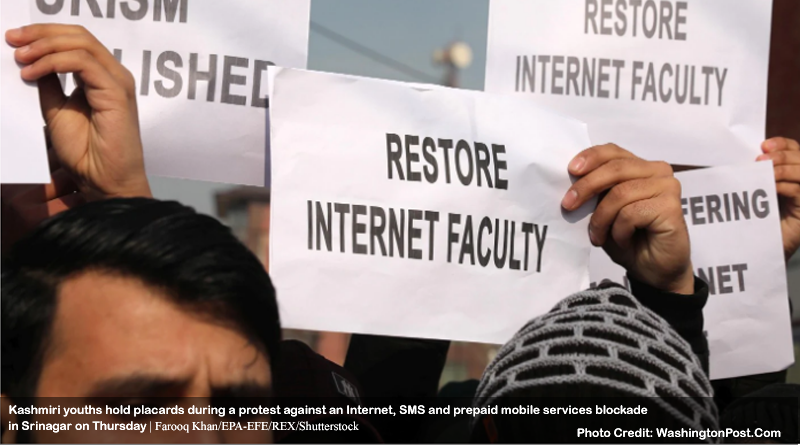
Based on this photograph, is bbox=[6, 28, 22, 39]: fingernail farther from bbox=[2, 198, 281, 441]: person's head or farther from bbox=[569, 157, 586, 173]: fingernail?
bbox=[569, 157, 586, 173]: fingernail

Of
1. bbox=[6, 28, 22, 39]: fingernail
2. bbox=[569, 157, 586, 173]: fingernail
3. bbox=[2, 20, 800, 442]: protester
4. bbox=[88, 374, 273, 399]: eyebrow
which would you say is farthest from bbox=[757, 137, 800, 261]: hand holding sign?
bbox=[6, 28, 22, 39]: fingernail

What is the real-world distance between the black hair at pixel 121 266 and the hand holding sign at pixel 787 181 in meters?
1.51

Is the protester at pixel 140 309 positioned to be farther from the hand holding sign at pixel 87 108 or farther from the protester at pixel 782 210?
the protester at pixel 782 210

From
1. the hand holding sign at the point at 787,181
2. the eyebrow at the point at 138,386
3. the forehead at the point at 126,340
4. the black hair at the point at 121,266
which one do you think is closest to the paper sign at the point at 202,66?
the black hair at the point at 121,266

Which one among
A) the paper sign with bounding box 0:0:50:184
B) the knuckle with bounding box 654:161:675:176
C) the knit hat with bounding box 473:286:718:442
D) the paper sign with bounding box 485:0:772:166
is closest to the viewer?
the knit hat with bounding box 473:286:718:442

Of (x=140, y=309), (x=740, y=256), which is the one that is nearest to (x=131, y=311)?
(x=140, y=309)

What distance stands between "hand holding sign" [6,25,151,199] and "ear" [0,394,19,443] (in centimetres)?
43

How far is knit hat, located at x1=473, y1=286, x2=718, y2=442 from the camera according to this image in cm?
120

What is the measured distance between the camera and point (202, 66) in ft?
6.16

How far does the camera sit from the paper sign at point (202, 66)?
1.83 m

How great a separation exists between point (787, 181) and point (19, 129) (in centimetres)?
186

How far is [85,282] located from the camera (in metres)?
1.32

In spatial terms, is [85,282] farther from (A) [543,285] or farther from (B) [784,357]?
(B) [784,357]

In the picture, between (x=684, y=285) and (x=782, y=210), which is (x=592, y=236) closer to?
(x=684, y=285)
